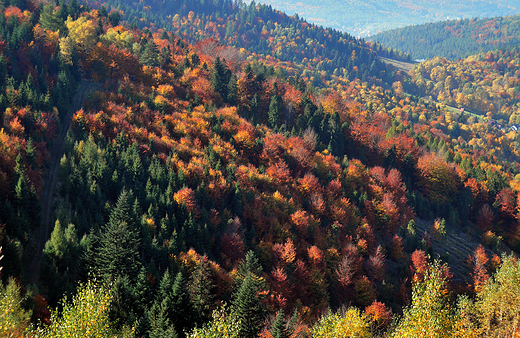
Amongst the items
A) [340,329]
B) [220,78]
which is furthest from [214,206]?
[220,78]

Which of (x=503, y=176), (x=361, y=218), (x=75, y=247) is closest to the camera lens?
(x=75, y=247)

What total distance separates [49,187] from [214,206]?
3285 cm

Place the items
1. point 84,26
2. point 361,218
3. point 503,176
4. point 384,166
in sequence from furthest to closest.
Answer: point 503,176, point 384,166, point 84,26, point 361,218

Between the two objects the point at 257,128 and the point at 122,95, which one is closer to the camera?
the point at 122,95

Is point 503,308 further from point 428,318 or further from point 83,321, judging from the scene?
point 83,321

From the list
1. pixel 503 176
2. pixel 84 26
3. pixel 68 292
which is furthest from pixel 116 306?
pixel 503 176

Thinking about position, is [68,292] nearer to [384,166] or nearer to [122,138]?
[122,138]

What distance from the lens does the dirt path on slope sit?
190 ft

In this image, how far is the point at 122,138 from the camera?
89.2 meters

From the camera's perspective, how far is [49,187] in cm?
7344

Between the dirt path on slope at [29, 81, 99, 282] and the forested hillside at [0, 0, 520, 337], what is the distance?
1.56 feet

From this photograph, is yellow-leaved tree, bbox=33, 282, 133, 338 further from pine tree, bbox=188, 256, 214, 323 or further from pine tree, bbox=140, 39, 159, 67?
pine tree, bbox=140, 39, 159, 67

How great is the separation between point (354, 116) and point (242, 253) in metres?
95.2

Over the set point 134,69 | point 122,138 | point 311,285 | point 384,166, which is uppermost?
point 134,69
